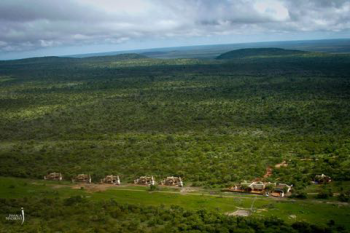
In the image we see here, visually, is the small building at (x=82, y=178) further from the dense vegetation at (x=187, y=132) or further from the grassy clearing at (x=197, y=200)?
the dense vegetation at (x=187, y=132)

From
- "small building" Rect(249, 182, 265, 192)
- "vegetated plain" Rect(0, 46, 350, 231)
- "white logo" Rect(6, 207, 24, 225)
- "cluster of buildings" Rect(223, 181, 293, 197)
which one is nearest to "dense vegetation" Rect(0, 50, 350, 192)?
"vegetated plain" Rect(0, 46, 350, 231)

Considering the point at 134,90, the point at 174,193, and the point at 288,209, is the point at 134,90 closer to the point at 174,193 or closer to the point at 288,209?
the point at 174,193

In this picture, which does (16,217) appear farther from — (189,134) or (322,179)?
(189,134)

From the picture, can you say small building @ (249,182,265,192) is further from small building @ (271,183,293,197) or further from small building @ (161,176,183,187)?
small building @ (161,176,183,187)

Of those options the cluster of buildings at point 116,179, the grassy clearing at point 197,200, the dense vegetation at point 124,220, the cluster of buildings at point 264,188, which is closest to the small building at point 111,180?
the cluster of buildings at point 116,179

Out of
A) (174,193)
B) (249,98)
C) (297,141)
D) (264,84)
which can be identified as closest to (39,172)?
(174,193)
